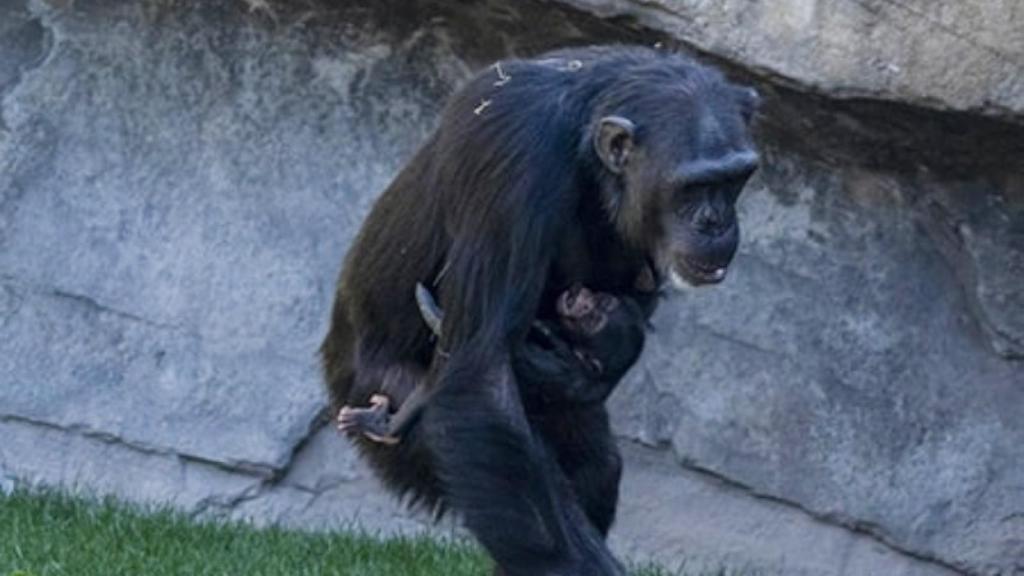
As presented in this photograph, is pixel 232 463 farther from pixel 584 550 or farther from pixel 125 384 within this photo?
pixel 584 550

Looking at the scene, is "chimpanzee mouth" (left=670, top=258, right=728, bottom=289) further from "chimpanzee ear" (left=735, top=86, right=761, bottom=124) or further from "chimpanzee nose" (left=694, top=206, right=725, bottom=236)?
"chimpanzee ear" (left=735, top=86, right=761, bottom=124)

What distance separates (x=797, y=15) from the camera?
7230 mm

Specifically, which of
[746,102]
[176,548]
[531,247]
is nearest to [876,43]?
[746,102]

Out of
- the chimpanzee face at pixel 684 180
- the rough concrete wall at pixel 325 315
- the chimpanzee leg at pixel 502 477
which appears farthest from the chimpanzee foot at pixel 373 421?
the rough concrete wall at pixel 325 315

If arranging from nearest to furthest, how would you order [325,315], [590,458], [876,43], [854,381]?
[590,458], [876,43], [854,381], [325,315]

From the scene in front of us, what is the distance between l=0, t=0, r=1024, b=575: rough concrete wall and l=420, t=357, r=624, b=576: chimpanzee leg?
5.55 ft

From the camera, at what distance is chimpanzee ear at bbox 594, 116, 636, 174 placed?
20.6ft

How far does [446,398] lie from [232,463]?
1.84 meters

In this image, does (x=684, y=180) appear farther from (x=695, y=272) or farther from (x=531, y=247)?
(x=531, y=247)

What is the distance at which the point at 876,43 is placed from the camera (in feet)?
23.7

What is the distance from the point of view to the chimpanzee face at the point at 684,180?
6.27 metres

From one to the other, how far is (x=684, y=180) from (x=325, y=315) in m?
1.89

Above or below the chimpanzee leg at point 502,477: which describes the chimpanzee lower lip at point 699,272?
above

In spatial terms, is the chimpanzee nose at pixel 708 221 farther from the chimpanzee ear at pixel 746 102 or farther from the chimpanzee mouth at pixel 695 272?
the chimpanzee ear at pixel 746 102
